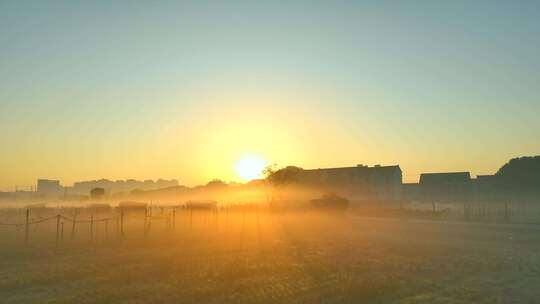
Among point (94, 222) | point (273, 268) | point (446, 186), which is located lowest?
point (273, 268)

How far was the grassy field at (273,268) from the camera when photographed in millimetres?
16375

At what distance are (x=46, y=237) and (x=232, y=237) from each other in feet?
45.7

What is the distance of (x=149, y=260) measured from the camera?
950 inches

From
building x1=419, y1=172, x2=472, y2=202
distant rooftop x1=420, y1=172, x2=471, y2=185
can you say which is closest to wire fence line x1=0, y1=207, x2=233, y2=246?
building x1=419, y1=172, x2=472, y2=202

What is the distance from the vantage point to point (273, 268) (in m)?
21.7

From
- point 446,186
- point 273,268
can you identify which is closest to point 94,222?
point 273,268

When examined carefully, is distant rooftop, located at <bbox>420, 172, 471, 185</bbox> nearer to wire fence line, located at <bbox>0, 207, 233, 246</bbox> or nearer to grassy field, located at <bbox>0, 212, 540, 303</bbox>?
wire fence line, located at <bbox>0, 207, 233, 246</bbox>

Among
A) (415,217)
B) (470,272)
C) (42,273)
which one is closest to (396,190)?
(415,217)

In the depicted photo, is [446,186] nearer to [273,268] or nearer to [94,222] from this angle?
[94,222]

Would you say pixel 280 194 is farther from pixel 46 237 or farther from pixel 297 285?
pixel 297 285

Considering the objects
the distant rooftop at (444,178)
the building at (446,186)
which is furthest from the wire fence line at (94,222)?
the distant rooftop at (444,178)

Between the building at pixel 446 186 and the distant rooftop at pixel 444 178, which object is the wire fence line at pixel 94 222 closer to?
the building at pixel 446 186

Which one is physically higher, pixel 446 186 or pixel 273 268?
pixel 446 186

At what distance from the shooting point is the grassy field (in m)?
16.4
